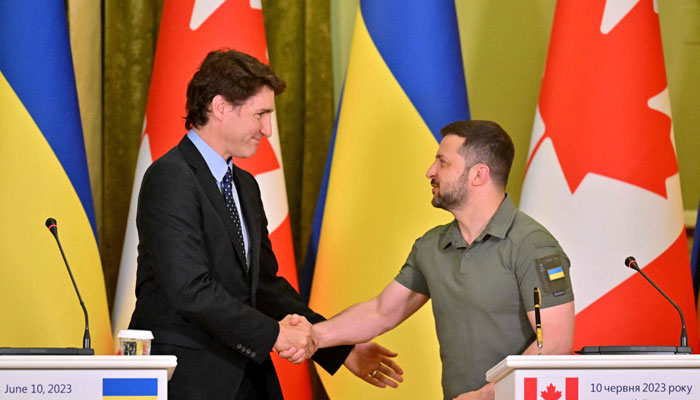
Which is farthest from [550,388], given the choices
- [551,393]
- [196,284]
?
[196,284]

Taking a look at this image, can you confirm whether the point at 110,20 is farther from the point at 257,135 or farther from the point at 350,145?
the point at 257,135

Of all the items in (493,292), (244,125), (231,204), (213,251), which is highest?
(244,125)

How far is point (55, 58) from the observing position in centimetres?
351

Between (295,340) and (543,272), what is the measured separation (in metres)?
0.74

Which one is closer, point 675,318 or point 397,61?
point 675,318

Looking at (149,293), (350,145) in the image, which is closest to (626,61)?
(350,145)

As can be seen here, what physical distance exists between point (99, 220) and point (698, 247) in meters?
2.46

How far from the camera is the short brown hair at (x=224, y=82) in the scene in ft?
8.75

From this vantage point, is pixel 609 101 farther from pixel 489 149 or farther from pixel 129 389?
pixel 129 389

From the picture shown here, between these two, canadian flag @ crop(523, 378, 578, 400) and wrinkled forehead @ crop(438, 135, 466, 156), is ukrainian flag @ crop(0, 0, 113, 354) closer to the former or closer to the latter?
wrinkled forehead @ crop(438, 135, 466, 156)

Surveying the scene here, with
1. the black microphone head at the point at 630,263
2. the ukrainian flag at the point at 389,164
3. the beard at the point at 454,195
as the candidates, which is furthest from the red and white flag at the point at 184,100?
the black microphone head at the point at 630,263

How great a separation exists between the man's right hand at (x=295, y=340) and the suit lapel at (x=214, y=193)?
243 mm

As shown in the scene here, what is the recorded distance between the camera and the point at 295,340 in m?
2.68

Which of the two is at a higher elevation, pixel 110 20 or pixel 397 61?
pixel 110 20
